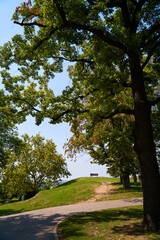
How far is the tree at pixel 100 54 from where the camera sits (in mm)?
7969

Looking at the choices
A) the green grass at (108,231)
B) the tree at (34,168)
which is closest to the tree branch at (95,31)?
the green grass at (108,231)

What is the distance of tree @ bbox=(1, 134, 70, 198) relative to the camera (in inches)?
1399

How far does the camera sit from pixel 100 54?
34.2ft

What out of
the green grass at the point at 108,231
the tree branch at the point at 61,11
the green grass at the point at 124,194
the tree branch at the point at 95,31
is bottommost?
the green grass at the point at 124,194

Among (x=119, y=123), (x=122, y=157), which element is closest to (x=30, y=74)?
(x=119, y=123)

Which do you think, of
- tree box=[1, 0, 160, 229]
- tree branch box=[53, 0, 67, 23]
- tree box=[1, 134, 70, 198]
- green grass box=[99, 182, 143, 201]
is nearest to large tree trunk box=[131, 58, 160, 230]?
tree box=[1, 0, 160, 229]

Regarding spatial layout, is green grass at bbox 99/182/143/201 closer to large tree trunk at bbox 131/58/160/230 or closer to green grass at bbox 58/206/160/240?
green grass at bbox 58/206/160/240

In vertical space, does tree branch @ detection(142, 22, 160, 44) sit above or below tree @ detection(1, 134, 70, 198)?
above

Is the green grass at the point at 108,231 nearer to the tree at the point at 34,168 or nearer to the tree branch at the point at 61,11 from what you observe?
the tree branch at the point at 61,11

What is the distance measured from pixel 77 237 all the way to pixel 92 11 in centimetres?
955

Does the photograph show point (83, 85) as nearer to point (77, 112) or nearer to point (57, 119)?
point (77, 112)

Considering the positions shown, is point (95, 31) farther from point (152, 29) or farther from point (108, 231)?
point (108, 231)

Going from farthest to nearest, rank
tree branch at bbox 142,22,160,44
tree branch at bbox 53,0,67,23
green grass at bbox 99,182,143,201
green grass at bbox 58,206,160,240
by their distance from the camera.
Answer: green grass at bbox 99,182,143,201 < tree branch at bbox 142,22,160,44 < tree branch at bbox 53,0,67,23 < green grass at bbox 58,206,160,240

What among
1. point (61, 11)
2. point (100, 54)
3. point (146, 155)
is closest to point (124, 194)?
point (146, 155)
